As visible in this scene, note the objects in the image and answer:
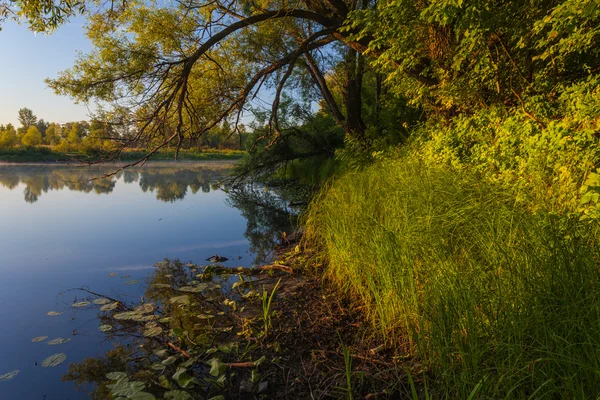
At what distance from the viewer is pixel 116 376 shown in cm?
249

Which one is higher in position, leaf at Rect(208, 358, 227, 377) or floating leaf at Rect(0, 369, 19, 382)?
leaf at Rect(208, 358, 227, 377)

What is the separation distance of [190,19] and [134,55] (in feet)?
7.29

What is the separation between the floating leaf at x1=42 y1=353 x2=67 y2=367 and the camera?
275 cm

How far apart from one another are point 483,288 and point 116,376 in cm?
284

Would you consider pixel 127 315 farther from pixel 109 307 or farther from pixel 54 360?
pixel 54 360

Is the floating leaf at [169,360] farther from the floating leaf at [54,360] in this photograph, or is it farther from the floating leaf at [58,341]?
the floating leaf at [58,341]

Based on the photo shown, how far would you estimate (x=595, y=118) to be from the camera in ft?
11.7

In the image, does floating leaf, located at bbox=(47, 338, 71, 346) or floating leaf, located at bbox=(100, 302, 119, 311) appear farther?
floating leaf, located at bbox=(100, 302, 119, 311)

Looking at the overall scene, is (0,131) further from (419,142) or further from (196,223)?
(419,142)

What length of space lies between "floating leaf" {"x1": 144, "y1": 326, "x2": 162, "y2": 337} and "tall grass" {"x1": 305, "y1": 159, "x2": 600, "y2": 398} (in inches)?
77.8

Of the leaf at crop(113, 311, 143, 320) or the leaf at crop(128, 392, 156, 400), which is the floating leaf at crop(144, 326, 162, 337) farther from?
the leaf at crop(128, 392, 156, 400)

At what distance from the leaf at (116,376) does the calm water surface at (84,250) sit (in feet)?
0.62

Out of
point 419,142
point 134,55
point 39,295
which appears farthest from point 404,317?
point 134,55

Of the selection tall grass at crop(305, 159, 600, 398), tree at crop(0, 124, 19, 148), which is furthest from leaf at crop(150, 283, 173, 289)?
tree at crop(0, 124, 19, 148)
